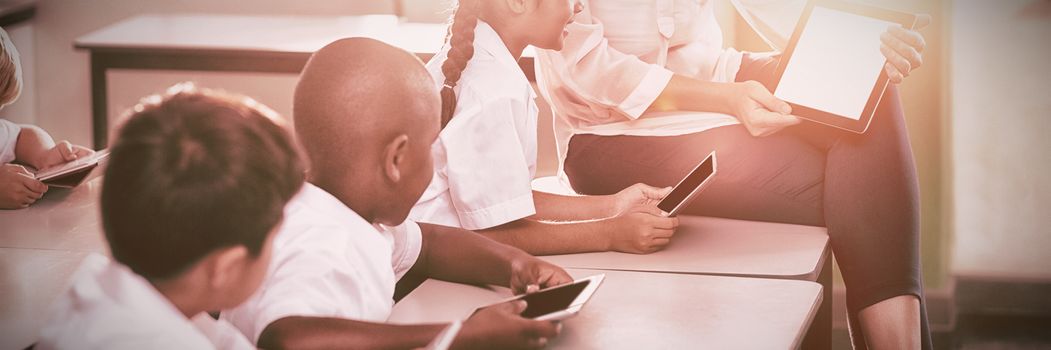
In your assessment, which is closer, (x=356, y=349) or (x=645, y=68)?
(x=356, y=349)

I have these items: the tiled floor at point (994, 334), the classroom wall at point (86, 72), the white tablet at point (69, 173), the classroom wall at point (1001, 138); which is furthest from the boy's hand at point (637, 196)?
the classroom wall at point (86, 72)

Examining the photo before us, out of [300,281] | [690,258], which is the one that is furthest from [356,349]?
[690,258]

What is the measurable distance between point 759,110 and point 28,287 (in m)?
1.03

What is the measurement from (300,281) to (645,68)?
988 millimetres

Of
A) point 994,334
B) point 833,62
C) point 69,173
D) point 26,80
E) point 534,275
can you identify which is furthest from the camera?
point 26,80

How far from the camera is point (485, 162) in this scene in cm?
149

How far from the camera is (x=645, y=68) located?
182 cm

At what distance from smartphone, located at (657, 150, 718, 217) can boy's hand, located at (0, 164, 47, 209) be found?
966 mm

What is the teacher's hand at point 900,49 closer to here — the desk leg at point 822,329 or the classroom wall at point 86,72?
the desk leg at point 822,329

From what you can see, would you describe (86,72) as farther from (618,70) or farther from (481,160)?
(481,160)

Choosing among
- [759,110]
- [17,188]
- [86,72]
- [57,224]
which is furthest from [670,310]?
[86,72]

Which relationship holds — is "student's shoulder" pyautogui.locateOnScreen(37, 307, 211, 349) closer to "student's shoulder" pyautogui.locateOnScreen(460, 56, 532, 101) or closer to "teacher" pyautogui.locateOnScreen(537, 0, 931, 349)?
"student's shoulder" pyautogui.locateOnScreen(460, 56, 532, 101)

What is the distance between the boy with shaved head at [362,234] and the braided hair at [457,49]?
0.27 metres

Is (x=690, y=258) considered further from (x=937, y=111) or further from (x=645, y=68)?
(x=937, y=111)
